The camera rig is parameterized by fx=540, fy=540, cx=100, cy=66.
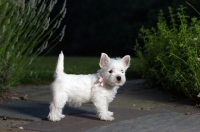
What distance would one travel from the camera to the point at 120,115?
6.43 m

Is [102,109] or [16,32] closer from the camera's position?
[102,109]

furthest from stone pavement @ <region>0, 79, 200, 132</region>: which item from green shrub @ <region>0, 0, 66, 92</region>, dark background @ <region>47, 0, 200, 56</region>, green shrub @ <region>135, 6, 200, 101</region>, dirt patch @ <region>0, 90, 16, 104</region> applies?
dark background @ <region>47, 0, 200, 56</region>

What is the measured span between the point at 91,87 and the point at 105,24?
19104mm

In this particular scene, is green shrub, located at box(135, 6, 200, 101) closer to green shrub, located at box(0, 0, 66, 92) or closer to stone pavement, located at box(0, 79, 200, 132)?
stone pavement, located at box(0, 79, 200, 132)

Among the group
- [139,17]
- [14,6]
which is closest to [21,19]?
[14,6]

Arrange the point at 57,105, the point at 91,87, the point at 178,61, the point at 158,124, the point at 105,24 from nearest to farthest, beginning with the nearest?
1. the point at 158,124
2. the point at 57,105
3. the point at 91,87
4. the point at 178,61
5. the point at 105,24

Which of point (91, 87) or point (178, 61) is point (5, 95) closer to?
point (91, 87)

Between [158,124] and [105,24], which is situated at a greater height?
[105,24]

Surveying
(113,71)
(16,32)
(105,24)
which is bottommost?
(113,71)

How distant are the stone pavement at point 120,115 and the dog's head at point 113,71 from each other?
45 centimetres

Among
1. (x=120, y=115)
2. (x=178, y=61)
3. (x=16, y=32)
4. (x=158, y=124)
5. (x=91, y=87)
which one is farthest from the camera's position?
(x=16, y=32)

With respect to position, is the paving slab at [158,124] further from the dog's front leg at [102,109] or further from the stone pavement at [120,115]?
the dog's front leg at [102,109]

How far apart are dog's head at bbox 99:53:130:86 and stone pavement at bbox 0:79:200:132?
45 centimetres

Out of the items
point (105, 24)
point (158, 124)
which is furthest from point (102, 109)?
point (105, 24)
